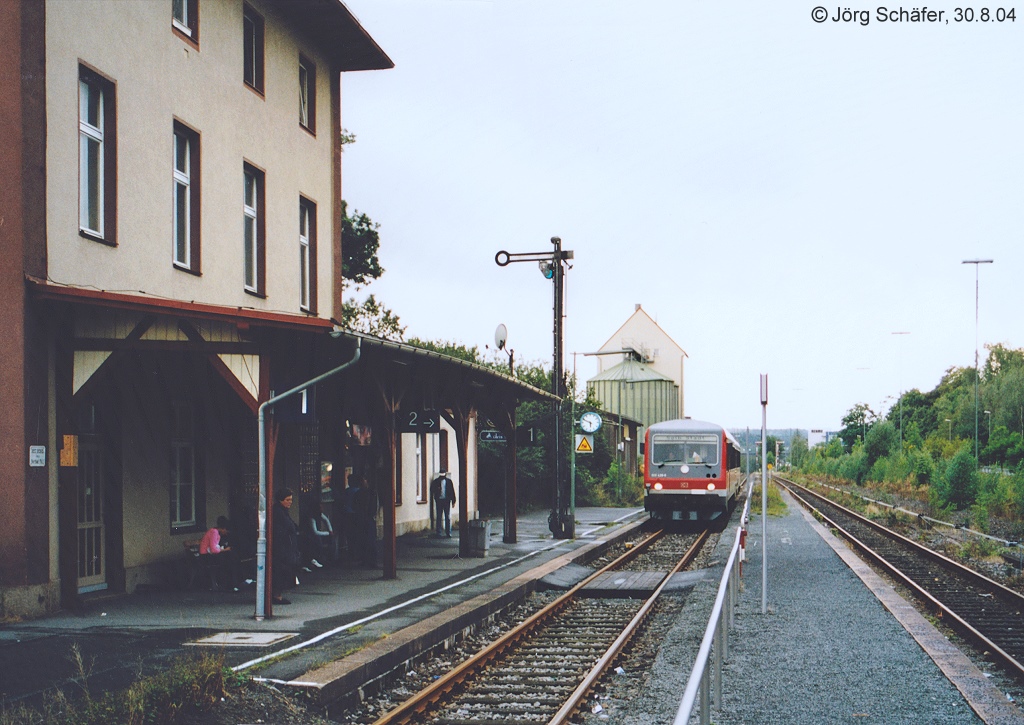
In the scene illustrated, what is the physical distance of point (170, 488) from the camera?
14.2 metres

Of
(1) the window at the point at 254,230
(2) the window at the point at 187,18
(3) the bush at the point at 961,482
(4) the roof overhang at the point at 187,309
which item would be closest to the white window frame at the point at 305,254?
(1) the window at the point at 254,230

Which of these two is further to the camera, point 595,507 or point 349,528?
point 595,507

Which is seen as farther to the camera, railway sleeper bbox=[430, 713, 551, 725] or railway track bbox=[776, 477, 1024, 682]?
railway track bbox=[776, 477, 1024, 682]

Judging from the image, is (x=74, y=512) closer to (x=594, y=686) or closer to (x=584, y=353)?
(x=594, y=686)

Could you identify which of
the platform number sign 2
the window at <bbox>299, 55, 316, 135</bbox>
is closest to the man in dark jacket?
the platform number sign 2

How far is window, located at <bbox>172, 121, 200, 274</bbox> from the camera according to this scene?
14.5 meters

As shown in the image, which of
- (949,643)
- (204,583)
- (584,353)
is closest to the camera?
(949,643)

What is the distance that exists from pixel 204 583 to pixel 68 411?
349 centimetres

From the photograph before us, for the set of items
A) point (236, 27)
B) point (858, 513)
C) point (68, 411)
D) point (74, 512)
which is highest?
point (236, 27)

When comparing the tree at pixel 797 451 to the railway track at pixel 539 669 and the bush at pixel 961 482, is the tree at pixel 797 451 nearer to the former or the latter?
the bush at pixel 961 482

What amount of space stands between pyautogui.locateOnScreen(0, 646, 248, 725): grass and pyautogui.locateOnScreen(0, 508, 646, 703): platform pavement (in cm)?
40

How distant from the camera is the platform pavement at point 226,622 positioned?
8.38m

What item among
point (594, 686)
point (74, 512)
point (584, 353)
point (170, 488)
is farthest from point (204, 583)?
point (584, 353)

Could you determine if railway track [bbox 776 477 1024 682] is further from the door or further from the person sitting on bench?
the door
